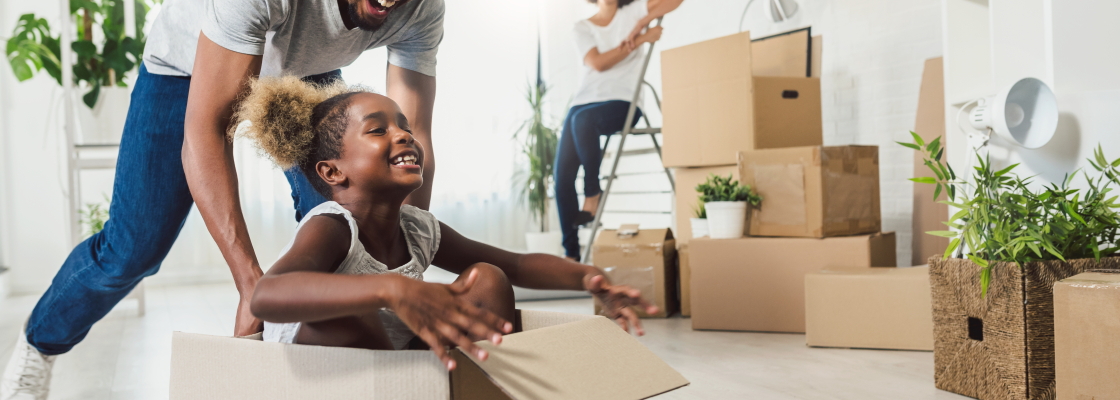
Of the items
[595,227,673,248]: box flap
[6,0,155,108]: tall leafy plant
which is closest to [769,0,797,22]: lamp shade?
[595,227,673,248]: box flap

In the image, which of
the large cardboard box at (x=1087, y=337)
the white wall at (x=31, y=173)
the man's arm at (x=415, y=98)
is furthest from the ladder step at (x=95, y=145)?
the large cardboard box at (x=1087, y=337)

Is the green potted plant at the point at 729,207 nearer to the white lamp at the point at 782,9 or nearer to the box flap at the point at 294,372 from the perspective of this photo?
the white lamp at the point at 782,9

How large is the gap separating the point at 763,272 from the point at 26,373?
1.72m

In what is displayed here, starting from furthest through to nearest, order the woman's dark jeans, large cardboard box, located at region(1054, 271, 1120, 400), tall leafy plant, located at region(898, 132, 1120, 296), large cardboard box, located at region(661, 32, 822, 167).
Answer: the woman's dark jeans < large cardboard box, located at region(661, 32, 822, 167) < tall leafy plant, located at region(898, 132, 1120, 296) < large cardboard box, located at region(1054, 271, 1120, 400)

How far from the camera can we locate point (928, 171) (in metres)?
2.40

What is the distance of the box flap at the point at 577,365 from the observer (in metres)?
0.49

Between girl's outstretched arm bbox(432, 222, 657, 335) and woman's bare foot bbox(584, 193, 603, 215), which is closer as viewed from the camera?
girl's outstretched arm bbox(432, 222, 657, 335)

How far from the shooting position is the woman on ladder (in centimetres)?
299

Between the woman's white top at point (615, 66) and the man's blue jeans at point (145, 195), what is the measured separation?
6.69ft

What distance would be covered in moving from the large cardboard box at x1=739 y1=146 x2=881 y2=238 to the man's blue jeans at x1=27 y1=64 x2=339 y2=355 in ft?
4.60

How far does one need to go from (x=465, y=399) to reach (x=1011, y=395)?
1117mm

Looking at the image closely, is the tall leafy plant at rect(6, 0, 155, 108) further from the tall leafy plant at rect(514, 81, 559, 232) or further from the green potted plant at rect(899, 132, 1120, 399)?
the green potted plant at rect(899, 132, 1120, 399)

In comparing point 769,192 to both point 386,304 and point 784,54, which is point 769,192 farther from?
point 386,304

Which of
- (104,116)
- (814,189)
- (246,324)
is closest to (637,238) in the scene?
(814,189)
